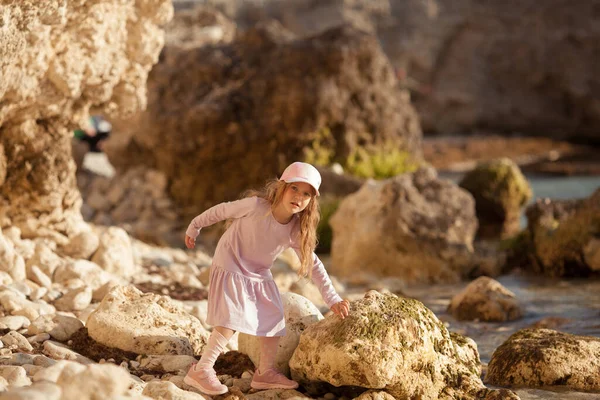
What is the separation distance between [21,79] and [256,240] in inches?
92.3

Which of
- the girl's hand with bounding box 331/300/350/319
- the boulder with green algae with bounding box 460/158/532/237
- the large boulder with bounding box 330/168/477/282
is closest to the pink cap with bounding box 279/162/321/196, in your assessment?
the girl's hand with bounding box 331/300/350/319

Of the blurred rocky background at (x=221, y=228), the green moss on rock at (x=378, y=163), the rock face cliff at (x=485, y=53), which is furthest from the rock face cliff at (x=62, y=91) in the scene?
the rock face cliff at (x=485, y=53)

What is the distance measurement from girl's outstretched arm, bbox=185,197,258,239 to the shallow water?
72.2 inches

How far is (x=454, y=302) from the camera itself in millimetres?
6988

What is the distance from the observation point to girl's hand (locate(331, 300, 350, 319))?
13.2 ft

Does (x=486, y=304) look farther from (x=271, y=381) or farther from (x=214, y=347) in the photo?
(x=214, y=347)

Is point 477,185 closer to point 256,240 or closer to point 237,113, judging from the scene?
point 237,113

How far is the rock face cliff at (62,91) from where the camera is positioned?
5.62 m

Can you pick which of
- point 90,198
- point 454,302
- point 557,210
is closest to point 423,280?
point 454,302

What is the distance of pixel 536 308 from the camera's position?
7.16m

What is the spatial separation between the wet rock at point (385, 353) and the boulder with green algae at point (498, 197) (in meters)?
7.88

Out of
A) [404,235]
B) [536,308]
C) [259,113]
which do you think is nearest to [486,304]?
[536,308]

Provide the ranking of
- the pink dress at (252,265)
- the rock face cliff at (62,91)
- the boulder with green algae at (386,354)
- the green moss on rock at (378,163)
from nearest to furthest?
the boulder with green algae at (386,354) < the pink dress at (252,265) < the rock face cliff at (62,91) < the green moss on rock at (378,163)

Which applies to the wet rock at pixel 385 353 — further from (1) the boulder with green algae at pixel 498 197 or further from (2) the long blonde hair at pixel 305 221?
(1) the boulder with green algae at pixel 498 197
